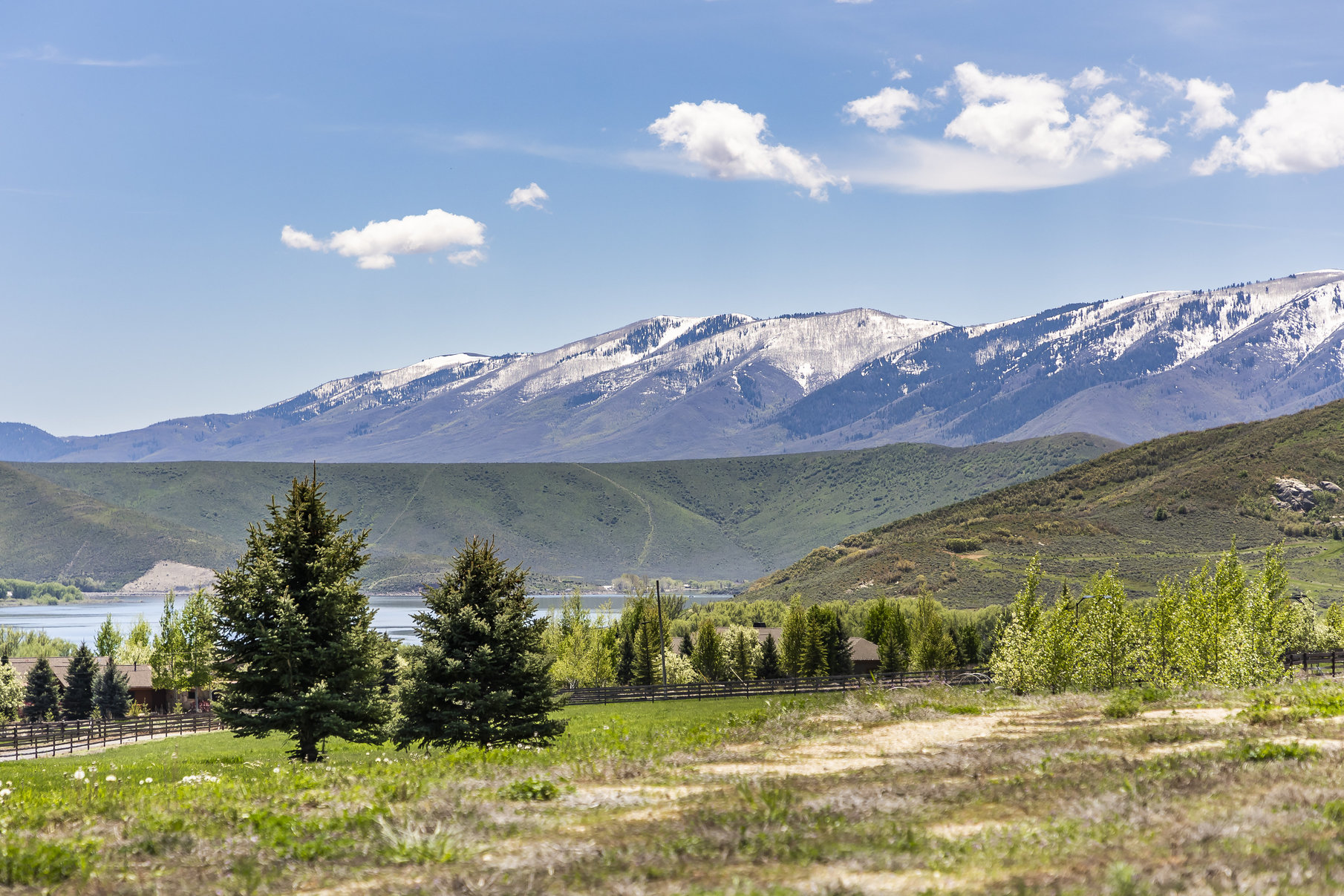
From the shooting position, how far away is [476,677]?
2525 centimetres

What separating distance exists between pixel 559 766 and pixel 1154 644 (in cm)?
3530

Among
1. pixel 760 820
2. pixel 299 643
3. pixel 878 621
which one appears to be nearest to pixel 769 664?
pixel 878 621

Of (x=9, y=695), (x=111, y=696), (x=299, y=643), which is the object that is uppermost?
(x=299, y=643)

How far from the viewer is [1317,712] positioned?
53.0 ft

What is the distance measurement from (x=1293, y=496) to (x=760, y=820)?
160414 mm

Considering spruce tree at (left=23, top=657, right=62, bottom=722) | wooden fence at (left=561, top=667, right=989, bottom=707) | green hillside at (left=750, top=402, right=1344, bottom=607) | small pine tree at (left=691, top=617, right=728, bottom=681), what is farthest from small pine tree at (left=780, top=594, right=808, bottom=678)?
spruce tree at (left=23, top=657, right=62, bottom=722)

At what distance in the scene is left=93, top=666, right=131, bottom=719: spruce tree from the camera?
7462 cm

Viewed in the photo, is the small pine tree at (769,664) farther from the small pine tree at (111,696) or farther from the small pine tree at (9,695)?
the small pine tree at (9,695)

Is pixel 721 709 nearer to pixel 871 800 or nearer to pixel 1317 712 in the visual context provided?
pixel 1317 712

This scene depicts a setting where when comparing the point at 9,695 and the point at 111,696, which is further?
the point at 111,696

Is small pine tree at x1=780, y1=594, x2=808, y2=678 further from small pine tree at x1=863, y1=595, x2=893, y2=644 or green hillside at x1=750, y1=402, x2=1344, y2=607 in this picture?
green hillside at x1=750, y1=402, x2=1344, y2=607

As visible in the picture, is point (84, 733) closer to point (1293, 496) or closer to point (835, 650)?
point (835, 650)

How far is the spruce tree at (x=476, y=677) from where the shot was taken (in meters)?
24.8

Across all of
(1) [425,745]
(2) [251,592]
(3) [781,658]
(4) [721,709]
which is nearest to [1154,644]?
(4) [721,709]
